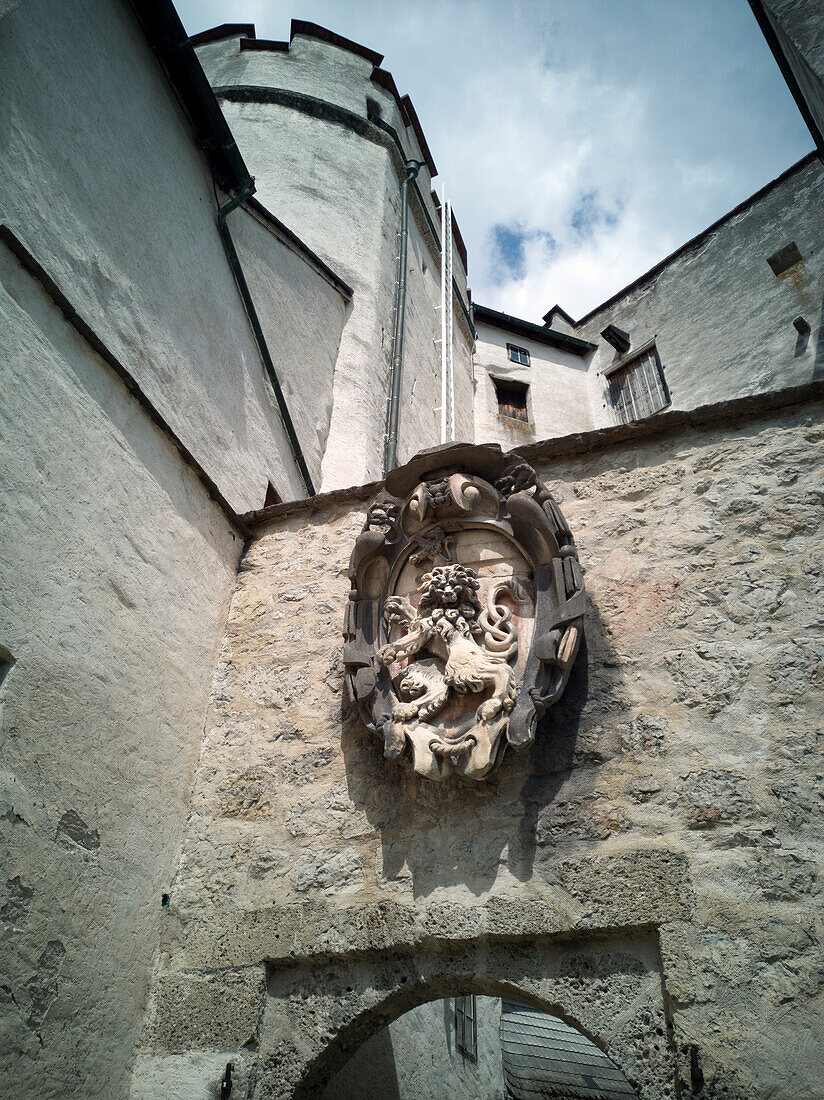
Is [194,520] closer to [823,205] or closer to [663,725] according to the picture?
[663,725]

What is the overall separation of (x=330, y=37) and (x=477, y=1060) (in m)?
14.7

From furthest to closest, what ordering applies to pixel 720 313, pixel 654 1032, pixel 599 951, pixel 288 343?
1. pixel 720 313
2. pixel 288 343
3. pixel 599 951
4. pixel 654 1032

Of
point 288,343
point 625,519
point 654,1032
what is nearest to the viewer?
point 654,1032

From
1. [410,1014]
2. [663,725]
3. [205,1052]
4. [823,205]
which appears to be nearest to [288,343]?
[663,725]

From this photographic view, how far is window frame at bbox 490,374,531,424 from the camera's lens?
1328cm

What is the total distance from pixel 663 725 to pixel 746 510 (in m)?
1.12

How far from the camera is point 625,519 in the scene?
3.58m

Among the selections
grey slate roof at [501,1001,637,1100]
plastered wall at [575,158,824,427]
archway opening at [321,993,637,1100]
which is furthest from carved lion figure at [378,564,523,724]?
plastered wall at [575,158,824,427]

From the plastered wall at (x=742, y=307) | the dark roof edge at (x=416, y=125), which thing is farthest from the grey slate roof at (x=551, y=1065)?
the dark roof edge at (x=416, y=125)

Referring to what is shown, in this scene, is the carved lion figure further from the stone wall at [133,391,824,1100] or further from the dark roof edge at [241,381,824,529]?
the dark roof edge at [241,381,824,529]

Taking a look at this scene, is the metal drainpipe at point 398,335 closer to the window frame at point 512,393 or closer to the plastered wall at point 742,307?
the window frame at point 512,393

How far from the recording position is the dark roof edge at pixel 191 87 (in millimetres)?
4773

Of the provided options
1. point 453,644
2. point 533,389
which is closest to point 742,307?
point 533,389

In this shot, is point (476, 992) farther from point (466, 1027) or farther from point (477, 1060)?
point (477, 1060)
